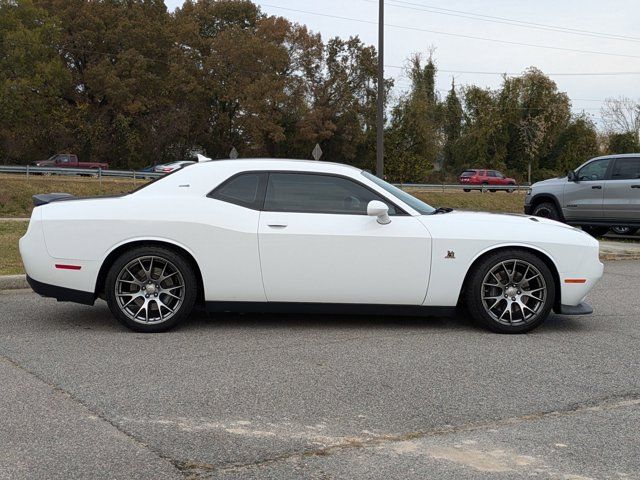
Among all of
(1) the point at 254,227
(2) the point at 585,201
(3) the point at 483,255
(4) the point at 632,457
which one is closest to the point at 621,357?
(3) the point at 483,255

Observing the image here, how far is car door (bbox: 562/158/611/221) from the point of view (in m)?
15.7

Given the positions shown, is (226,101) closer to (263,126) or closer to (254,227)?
(263,126)

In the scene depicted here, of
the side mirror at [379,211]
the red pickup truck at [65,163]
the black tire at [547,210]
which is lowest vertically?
the black tire at [547,210]

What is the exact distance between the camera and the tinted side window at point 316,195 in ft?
21.3

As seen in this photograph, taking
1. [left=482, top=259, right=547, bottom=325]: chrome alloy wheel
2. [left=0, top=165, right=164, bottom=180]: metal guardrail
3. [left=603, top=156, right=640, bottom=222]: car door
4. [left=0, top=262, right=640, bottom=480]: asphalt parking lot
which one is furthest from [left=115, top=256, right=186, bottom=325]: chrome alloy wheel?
[left=0, top=165, right=164, bottom=180]: metal guardrail

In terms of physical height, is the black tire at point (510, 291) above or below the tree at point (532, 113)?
below

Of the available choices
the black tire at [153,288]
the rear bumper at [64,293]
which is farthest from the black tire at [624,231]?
the rear bumper at [64,293]

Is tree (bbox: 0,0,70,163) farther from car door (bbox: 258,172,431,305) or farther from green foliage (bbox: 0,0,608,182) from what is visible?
car door (bbox: 258,172,431,305)

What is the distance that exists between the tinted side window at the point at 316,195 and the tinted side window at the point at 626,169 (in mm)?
10535

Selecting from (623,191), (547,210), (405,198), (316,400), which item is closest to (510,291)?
(405,198)

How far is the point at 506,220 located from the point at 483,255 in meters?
0.46

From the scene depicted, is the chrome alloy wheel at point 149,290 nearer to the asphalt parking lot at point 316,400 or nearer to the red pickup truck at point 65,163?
the asphalt parking lot at point 316,400

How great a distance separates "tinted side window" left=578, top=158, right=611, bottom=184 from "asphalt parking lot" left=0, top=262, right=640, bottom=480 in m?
9.53

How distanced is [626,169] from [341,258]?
36.4 feet
